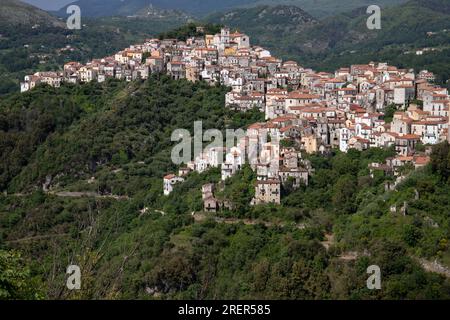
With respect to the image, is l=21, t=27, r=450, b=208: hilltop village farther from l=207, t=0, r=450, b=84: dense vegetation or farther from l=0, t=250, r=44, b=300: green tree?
l=207, t=0, r=450, b=84: dense vegetation

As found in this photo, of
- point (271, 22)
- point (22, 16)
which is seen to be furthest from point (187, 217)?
point (271, 22)

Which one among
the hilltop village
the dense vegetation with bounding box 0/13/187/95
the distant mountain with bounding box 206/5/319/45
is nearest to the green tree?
the hilltop village

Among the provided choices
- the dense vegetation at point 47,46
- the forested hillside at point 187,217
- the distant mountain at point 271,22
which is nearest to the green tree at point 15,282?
the forested hillside at point 187,217

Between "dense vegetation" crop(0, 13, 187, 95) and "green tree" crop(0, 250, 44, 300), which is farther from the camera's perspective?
"dense vegetation" crop(0, 13, 187, 95)

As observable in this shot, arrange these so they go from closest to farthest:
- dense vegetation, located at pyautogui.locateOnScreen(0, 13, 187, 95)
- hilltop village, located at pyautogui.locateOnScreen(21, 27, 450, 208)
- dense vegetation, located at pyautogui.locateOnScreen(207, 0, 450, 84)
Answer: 1. hilltop village, located at pyautogui.locateOnScreen(21, 27, 450, 208)
2. dense vegetation, located at pyautogui.locateOnScreen(0, 13, 187, 95)
3. dense vegetation, located at pyautogui.locateOnScreen(207, 0, 450, 84)
